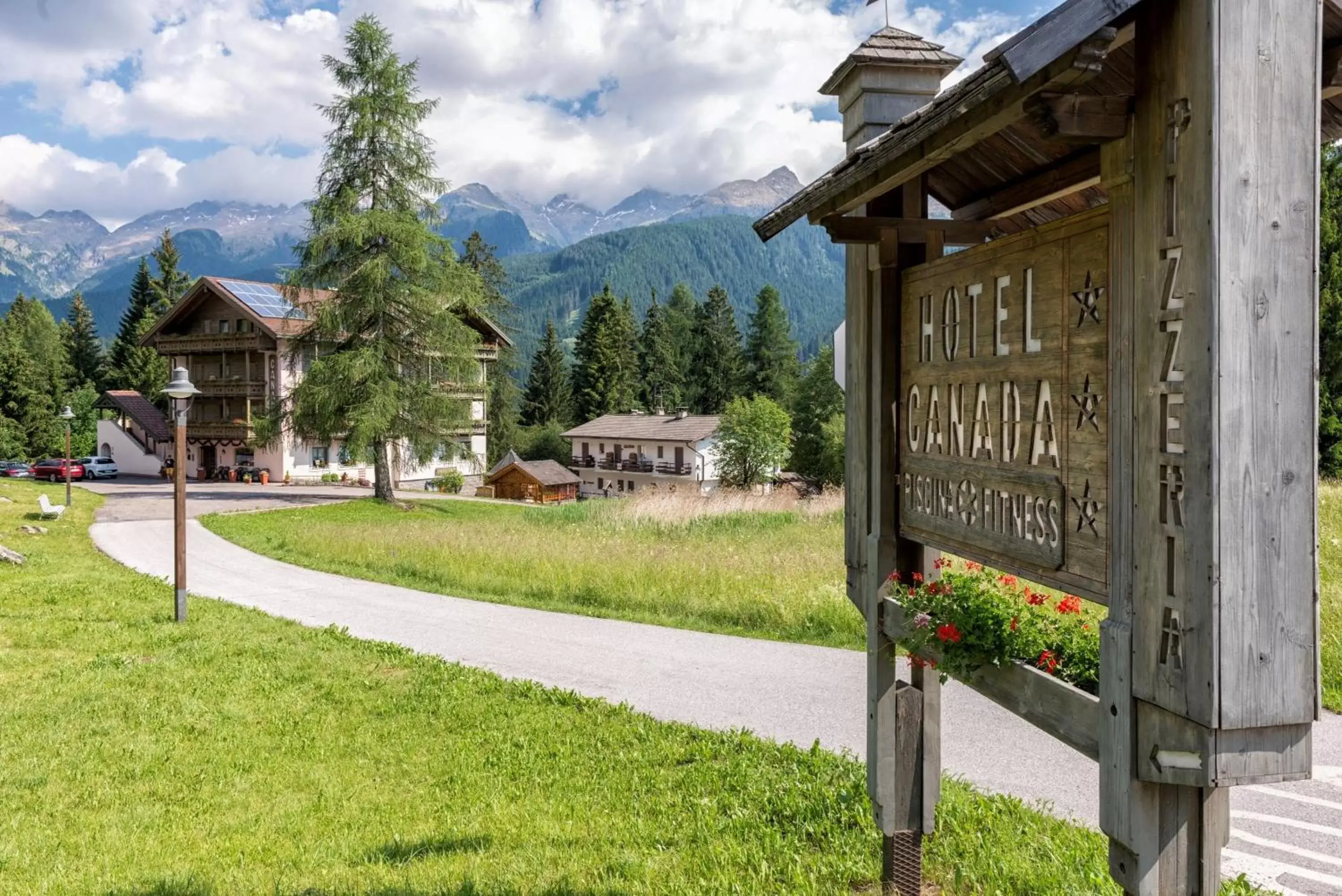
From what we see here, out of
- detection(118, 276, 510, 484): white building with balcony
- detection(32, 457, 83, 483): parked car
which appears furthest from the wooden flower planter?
detection(32, 457, 83, 483): parked car

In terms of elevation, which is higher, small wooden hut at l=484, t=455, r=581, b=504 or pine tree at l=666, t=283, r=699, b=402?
pine tree at l=666, t=283, r=699, b=402

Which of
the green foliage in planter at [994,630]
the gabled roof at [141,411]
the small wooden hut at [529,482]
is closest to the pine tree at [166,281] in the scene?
the gabled roof at [141,411]

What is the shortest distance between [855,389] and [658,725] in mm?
4030

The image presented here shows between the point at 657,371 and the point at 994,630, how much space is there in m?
74.1

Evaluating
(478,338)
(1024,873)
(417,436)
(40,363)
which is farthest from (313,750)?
(40,363)

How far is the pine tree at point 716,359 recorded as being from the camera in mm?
74500

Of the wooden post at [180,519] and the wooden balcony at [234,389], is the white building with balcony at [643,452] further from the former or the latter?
the wooden post at [180,519]

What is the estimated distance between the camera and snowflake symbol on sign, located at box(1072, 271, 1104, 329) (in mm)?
2754

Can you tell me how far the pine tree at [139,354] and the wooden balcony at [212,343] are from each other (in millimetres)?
11000

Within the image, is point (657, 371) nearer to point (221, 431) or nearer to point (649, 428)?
point (649, 428)

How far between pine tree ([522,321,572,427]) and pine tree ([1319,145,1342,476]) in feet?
167

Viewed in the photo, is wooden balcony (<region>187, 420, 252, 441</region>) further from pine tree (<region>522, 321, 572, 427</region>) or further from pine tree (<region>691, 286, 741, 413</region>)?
pine tree (<region>691, 286, 741, 413</region>)

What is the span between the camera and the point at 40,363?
64188mm

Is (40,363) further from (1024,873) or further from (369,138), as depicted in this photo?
(1024,873)
